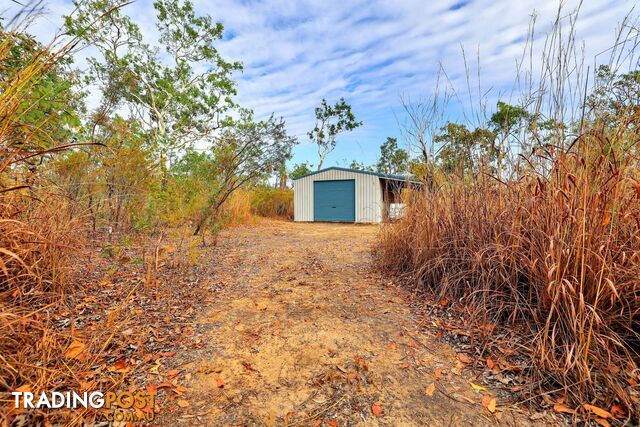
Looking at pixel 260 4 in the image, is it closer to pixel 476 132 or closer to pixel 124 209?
pixel 124 209

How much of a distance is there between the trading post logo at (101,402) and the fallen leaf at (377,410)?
1.02 m

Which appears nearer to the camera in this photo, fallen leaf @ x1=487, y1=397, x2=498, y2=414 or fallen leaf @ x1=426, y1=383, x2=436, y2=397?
fallen leaf @ x1=487, y1=397, x2=498, y2=414

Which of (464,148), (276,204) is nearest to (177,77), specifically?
(276,204)

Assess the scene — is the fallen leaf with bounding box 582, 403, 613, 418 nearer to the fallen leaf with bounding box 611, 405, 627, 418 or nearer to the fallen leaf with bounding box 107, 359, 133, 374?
the fallen leaf with bounding box 611, 405, 627, 418

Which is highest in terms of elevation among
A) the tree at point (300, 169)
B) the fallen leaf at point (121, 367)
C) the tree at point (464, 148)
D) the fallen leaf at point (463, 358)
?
the tree at point (300, 169)

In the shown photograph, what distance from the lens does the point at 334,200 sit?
12.8 metres

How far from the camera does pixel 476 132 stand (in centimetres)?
264

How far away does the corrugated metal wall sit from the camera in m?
12.0

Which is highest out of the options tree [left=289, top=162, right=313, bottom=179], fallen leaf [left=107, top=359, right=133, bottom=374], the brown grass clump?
tree [left=289, top=162, right=313, bottom=179]

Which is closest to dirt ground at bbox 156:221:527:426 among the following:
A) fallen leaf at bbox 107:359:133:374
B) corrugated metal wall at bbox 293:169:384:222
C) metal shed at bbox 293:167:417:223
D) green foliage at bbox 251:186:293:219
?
fallen leaf at bbox 107:359:133:374

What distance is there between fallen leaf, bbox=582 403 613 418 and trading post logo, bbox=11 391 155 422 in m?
1.95

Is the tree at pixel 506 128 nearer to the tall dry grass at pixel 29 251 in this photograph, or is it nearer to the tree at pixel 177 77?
the tall dry grass at pixel 29 251

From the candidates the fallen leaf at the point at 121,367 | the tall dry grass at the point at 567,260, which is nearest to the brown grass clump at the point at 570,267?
the tall dry grass at the point at 567,260

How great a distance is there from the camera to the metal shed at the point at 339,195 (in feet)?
39.5
